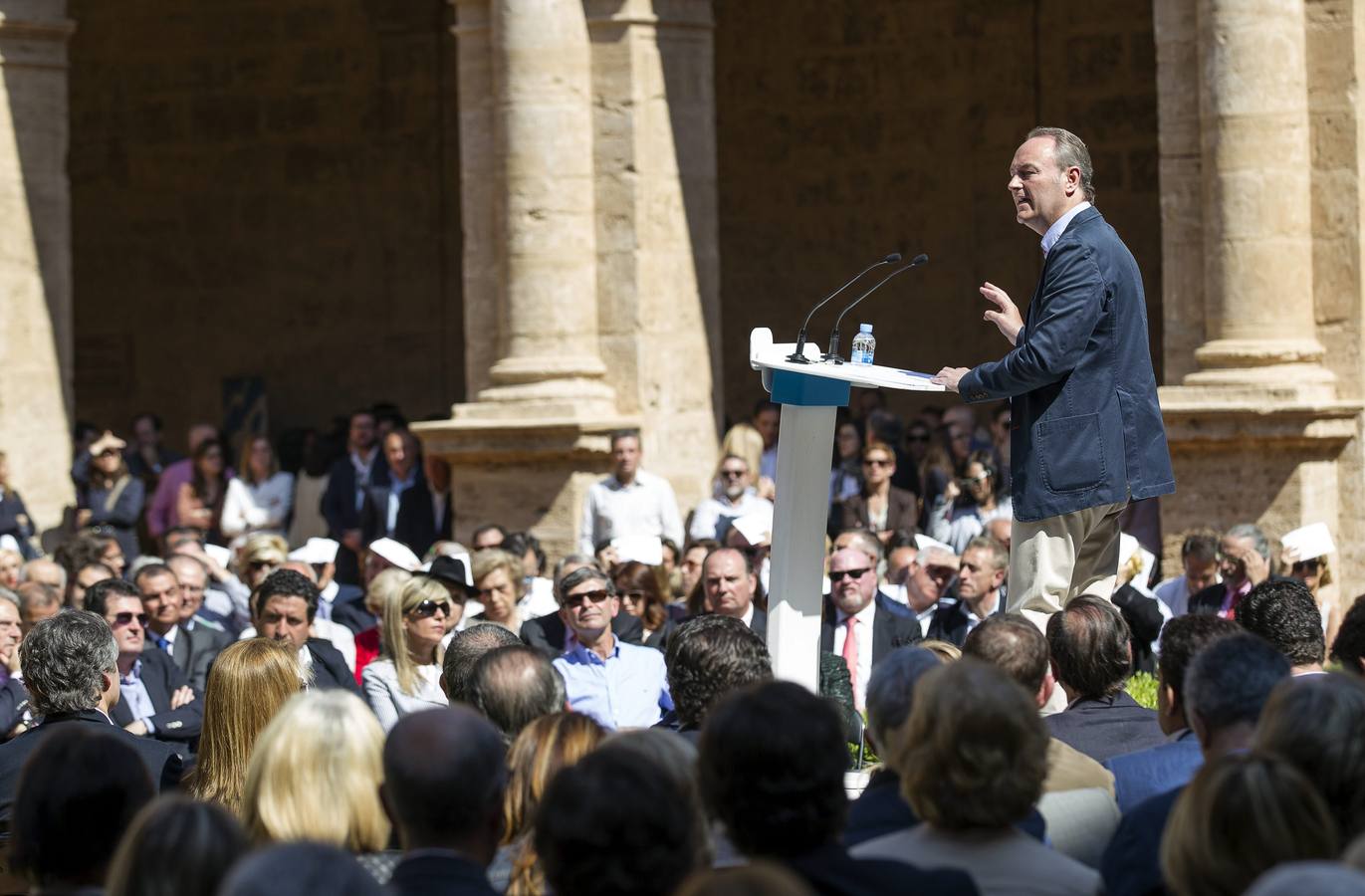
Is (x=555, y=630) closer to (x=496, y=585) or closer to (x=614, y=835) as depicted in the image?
(x=496, y=585)

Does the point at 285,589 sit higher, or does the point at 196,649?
the point at 285,589

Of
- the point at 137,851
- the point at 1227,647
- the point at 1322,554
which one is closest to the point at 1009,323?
the point at 1227,647

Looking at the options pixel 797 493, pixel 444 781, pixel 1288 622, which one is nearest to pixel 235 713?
pixel 797 493

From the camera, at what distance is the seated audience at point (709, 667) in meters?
5.13

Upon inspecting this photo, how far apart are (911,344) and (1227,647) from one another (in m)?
13.6

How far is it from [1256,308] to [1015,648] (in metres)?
6.37

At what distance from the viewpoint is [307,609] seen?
7.89 m

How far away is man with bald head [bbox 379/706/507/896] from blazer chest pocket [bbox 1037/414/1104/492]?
97.8 inches

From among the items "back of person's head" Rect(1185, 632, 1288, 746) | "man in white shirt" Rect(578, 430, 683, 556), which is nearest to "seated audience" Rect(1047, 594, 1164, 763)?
"back of person's head" Rect(1185, 632, 1288, 746)

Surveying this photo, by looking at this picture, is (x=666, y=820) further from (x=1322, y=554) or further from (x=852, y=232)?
(x=852, y=232)

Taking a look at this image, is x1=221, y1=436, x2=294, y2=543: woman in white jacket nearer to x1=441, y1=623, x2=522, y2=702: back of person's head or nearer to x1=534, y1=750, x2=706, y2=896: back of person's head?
x1=441, y1=623, x2=522, y2=702: back of person's head

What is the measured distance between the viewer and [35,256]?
13625 millimetres

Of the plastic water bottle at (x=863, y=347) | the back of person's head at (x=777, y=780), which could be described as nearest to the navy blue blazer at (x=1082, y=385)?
the plastic water bottle at (x=863, y=347)

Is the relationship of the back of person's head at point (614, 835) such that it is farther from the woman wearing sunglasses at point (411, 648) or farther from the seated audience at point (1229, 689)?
the woman wearing sunglasses at point (411, 648)
